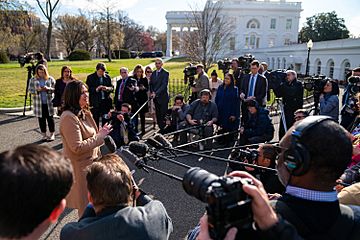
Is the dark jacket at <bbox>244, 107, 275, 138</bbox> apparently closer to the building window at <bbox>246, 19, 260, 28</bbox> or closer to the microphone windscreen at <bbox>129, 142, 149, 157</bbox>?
the microphone windscreen at <bbox>129, 142, 149, 157</bbox>

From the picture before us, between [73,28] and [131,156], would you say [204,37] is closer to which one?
[131,156]

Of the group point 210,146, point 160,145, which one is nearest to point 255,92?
point 210,146

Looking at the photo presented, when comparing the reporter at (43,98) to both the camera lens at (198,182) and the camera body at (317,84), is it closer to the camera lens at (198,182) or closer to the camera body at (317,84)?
the camera body at (317,84)

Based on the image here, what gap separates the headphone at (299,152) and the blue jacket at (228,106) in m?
6.41

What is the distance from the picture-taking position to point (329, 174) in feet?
4.59

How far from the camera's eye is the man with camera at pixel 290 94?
311 inches

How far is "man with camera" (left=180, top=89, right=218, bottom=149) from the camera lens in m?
5.99

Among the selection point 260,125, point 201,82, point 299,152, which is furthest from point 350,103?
point 299,152

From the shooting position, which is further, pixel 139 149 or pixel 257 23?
pixel 257 23

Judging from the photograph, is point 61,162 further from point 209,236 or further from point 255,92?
point 255,92

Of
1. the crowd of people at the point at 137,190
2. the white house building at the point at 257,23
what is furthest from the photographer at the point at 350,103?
the white house building at the point at 257,23

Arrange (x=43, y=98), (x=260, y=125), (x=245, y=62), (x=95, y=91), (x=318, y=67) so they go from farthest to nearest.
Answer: (x=318, y=67), (x=245, y=62), (x=95, y=91), (x=43, y=98), (x=260, y=125)

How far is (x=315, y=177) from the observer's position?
1.40 meters

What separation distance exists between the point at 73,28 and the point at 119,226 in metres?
66.4
